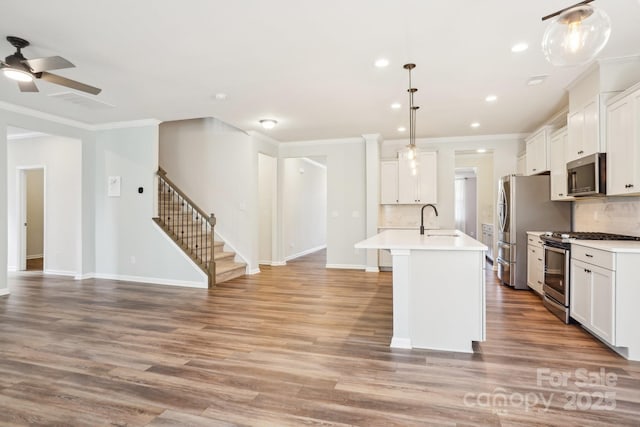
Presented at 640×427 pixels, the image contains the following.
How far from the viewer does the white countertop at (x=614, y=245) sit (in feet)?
8.76

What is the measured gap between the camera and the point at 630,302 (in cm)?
271

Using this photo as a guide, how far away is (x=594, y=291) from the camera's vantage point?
9.98ft

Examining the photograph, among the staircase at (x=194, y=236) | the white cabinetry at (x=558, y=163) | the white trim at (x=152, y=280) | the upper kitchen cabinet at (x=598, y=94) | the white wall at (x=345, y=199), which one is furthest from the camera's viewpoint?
the white wall at (x=345, y=199)

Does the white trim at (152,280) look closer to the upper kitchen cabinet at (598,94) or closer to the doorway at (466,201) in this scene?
the upper kitchen cabinet at (598,94)

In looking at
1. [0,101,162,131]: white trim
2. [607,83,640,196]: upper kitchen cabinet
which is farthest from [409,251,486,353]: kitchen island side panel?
[0,101,162,131]: white trim

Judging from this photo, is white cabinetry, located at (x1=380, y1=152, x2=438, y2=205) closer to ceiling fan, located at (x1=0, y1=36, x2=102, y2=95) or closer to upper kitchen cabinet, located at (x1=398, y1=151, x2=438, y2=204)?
upper kitchen cabinet, located at (x1=398, y1=151, x2=438, y2=204)

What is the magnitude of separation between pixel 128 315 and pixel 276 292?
1.91 meters

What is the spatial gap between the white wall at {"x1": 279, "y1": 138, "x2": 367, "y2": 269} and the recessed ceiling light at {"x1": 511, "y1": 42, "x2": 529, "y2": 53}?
3917 mm

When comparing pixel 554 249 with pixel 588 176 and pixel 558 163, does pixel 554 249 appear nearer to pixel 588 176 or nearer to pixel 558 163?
pixel 588 176

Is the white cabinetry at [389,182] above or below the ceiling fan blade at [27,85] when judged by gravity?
below

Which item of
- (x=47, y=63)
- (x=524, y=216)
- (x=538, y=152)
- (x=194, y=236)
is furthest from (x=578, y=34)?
(x=194, y=236)

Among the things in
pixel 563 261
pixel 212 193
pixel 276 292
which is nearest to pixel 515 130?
pixel 563 261

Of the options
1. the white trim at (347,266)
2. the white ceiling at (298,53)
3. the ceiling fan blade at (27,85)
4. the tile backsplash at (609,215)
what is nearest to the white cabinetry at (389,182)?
the white trim at (347,266)

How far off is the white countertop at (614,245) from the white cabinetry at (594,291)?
4cm
